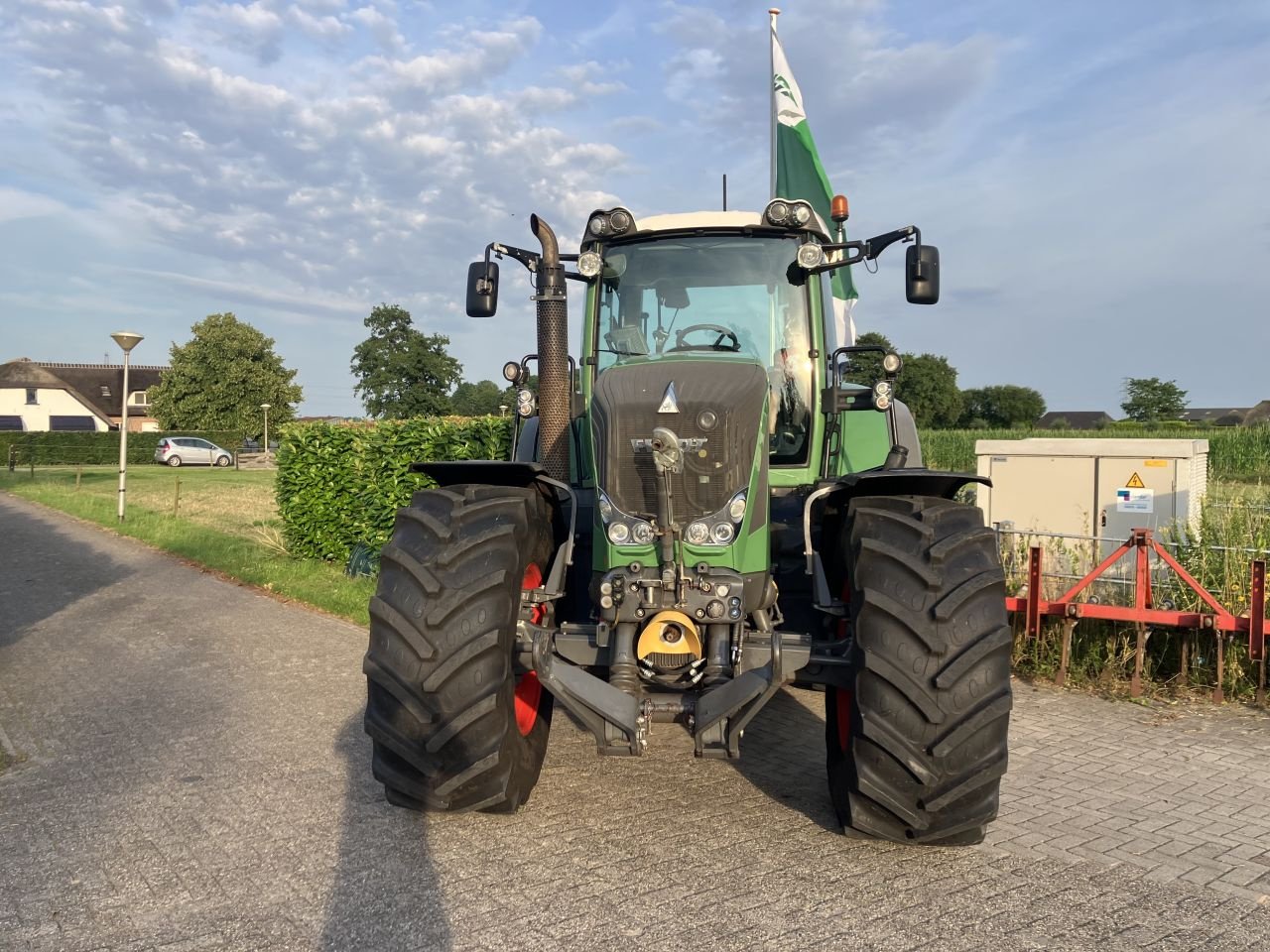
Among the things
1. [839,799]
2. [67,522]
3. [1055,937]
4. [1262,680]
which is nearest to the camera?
[1055,937]

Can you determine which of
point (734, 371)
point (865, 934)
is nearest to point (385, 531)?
point (734, 371)

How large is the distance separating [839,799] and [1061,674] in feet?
11.1

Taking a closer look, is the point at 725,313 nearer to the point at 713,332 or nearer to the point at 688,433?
the point at 713,332

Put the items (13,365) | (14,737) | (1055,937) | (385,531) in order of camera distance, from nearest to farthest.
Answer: (1055,937), (14,737), (385,531), (13,365)

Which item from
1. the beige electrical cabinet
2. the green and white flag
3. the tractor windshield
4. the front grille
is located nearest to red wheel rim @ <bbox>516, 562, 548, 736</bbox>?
the front grille

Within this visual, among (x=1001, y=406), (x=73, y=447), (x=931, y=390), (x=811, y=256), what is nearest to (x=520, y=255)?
(x=811, y=256)

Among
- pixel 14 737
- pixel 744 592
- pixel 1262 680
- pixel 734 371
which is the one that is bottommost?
pixel 14 737

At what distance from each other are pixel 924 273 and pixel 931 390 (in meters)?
76.6

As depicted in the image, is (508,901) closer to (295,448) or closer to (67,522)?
(295,448)

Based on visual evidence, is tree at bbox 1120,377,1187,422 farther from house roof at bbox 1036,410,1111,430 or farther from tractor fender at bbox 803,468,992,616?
tractor fender at bbox 803,468,992,616

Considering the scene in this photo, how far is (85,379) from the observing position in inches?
3024

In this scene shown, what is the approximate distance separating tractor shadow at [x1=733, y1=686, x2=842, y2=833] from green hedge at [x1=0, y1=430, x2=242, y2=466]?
161 ft

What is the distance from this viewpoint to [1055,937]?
3.36 metres

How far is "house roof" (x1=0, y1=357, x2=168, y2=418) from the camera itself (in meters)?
71.9
